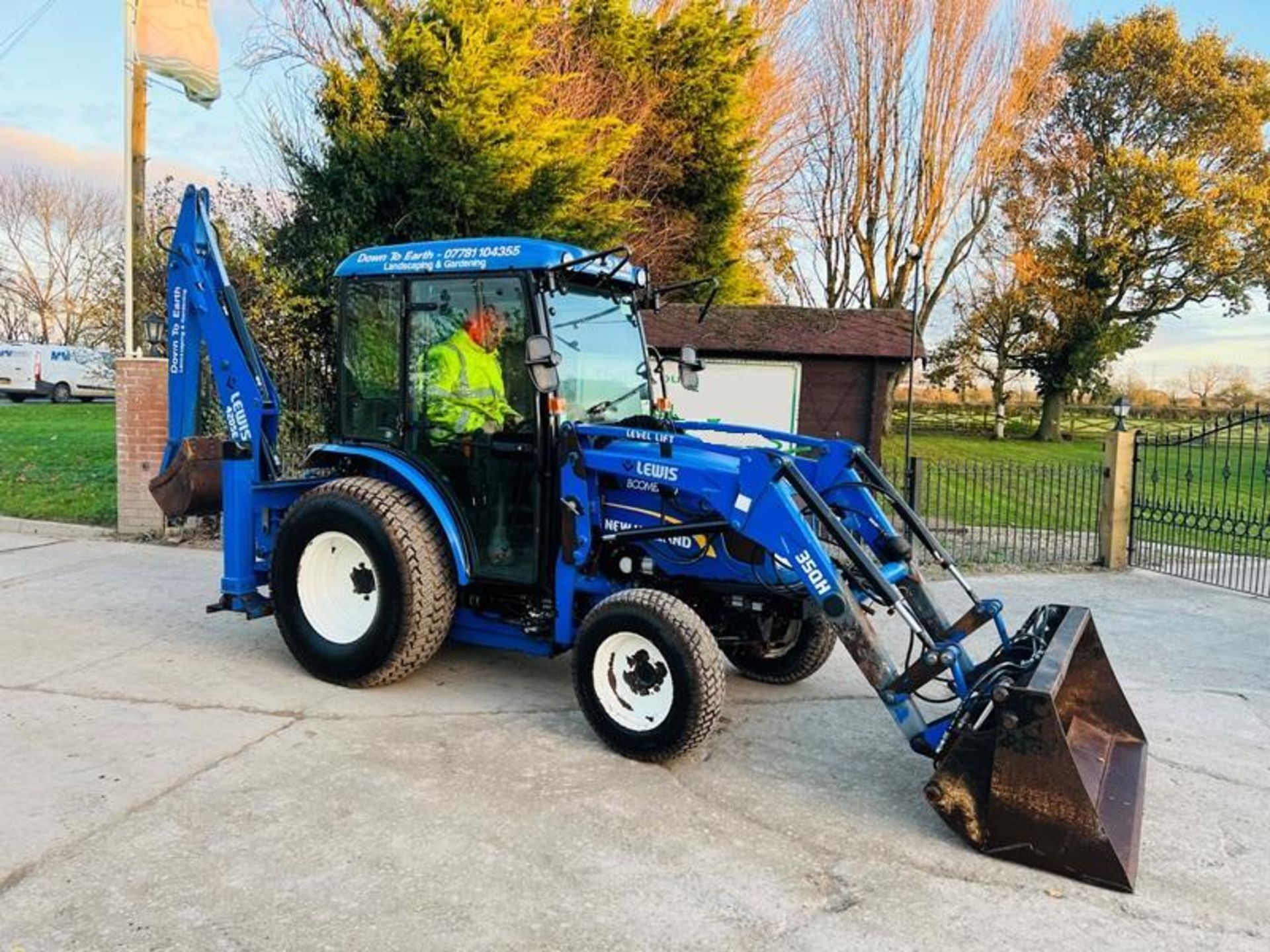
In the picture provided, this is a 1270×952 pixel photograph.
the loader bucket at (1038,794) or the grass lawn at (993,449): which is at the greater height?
the grass lawn at (993,449)

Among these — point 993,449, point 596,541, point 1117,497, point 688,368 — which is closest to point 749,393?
point 1117,497

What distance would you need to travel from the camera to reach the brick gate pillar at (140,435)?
930 cm

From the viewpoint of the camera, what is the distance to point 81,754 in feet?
13.4

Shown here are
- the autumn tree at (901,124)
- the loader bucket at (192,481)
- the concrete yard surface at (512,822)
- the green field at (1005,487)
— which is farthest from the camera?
the autumn tree at (901,124)

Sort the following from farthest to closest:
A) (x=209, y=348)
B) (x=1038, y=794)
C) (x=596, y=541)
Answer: (x=209, y=348) < (x=596, y=541) < (x=1038, y=794)

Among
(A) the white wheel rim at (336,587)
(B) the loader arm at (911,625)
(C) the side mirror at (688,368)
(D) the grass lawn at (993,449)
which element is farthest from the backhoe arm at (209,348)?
(D) the grass lawn at (993,449)

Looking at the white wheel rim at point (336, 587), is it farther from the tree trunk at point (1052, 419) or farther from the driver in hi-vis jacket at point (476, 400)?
the tree trunk at point (1052, 419)

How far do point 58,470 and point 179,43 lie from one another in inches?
232

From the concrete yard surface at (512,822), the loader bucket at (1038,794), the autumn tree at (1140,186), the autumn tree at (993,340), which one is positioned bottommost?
the concrete yard surface at (512,822)

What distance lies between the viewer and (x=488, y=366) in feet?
15.9

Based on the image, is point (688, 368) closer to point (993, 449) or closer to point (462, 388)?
point (462, 388)

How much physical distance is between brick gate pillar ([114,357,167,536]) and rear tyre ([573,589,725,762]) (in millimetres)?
6851

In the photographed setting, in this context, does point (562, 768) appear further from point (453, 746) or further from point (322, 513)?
point (322, 513)

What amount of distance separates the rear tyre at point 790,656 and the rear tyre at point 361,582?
1648 millimetres
